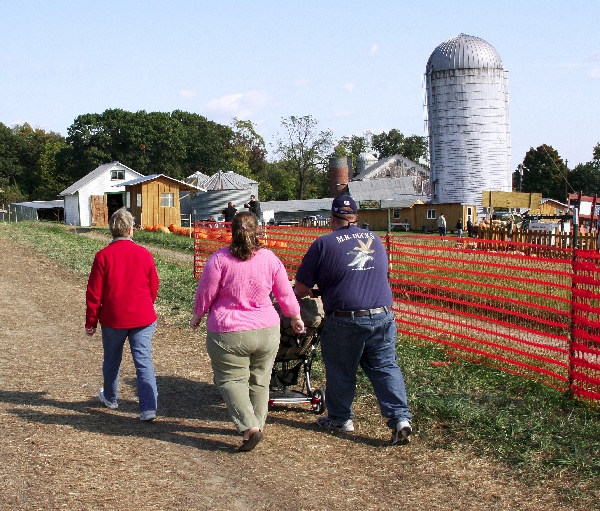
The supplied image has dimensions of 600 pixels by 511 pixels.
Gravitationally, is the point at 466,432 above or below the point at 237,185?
below

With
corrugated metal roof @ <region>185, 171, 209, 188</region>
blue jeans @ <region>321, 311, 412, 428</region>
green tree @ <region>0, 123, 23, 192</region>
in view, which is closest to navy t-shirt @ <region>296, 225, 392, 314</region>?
blue jeans @ <region>321, 311, 412, 428</region>

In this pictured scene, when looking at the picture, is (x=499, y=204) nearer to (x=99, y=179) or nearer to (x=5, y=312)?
(x=99, y=179)

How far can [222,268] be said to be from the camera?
5.36 m

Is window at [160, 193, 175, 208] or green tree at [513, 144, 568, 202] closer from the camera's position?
window at [160, 193, 175, 208]

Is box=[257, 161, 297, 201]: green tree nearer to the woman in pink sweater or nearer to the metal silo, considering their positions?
the metal silo

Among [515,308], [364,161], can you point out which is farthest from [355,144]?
[515,308]

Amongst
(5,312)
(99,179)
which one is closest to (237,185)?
(99,179)

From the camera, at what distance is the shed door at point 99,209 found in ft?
170

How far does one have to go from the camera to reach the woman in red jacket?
5.99 metres

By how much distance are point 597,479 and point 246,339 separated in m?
2.56

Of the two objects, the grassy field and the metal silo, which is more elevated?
the metal silo

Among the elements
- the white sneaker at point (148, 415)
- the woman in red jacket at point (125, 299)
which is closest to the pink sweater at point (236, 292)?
the woman in red jacket at point (125, 299)

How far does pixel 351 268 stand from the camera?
552 centimetres

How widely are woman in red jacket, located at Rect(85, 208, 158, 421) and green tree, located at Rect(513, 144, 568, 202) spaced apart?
96218 mm
